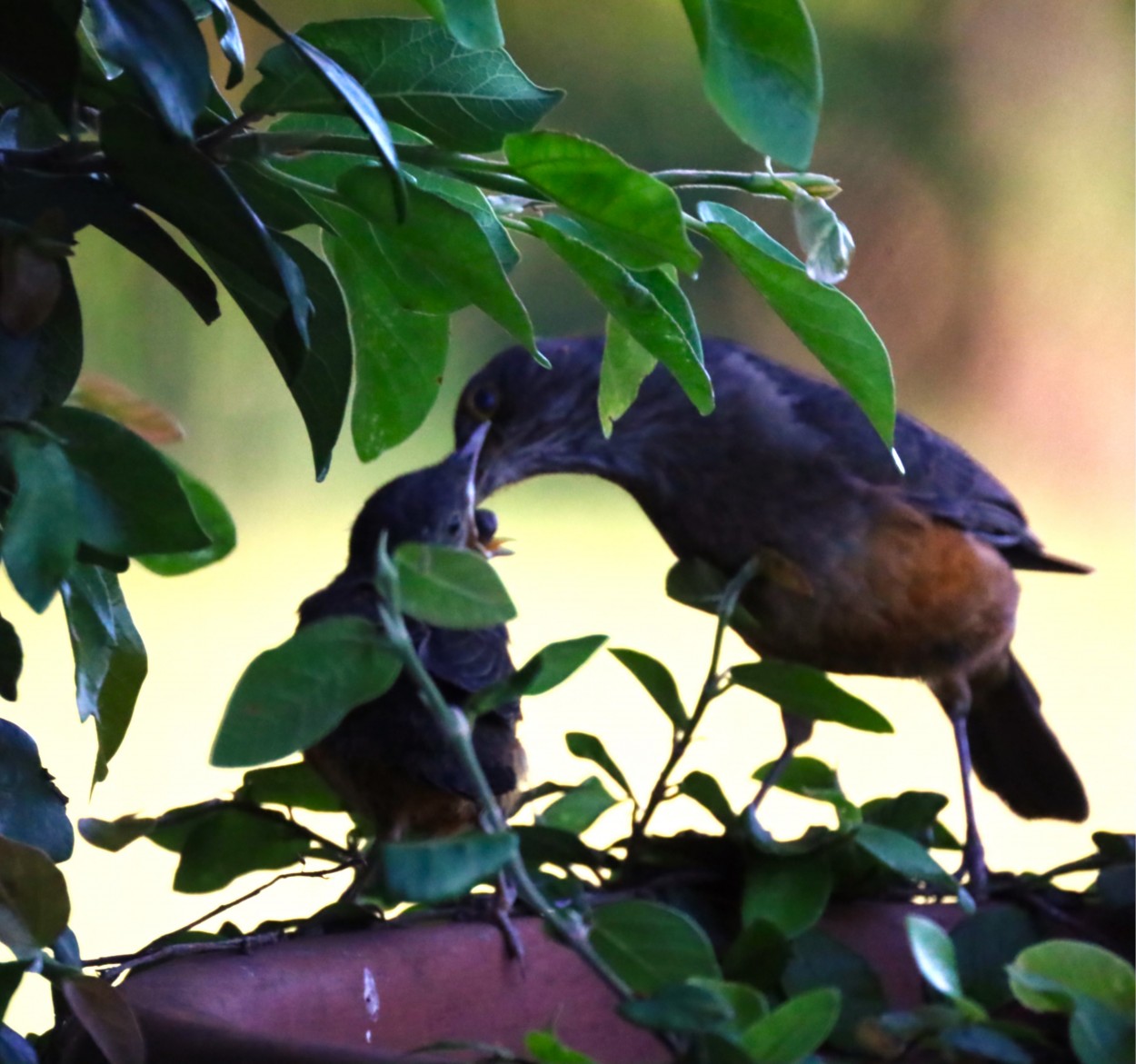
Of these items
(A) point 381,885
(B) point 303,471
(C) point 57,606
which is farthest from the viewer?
(B) point 303,471

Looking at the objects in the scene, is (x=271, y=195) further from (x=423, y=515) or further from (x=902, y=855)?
(x=423, y=515)

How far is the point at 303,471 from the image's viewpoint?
1.83 m

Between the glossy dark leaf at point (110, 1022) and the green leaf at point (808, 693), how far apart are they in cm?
35

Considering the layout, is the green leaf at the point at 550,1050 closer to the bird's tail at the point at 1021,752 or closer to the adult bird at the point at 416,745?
the adult bird at the point at 416,745

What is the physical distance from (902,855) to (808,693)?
125mm

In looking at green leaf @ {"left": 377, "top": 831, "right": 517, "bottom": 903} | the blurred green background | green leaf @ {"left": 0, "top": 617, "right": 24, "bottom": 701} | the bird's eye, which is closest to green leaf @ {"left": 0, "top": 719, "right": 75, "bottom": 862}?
green leaf @ {"left": 0, "top": 617, "right": 24, "bottom": 701}

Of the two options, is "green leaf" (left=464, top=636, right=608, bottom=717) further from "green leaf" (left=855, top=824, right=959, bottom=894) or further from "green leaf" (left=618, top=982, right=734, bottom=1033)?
"green leaf" (left=855, top=824, right=959, bottom=894)

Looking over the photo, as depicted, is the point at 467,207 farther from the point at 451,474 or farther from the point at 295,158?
the point at 451,474

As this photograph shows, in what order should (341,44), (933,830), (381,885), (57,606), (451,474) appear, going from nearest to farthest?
(381,885), (341,44), (933,830), (451,474), (57,606)

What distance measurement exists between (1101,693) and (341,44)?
5.47 feet

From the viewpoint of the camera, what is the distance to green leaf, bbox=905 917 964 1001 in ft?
2.00

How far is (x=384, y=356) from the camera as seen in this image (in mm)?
679

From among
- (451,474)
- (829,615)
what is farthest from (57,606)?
(829,615)

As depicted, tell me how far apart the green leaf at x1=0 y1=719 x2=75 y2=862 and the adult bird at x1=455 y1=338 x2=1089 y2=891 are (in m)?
0.69
